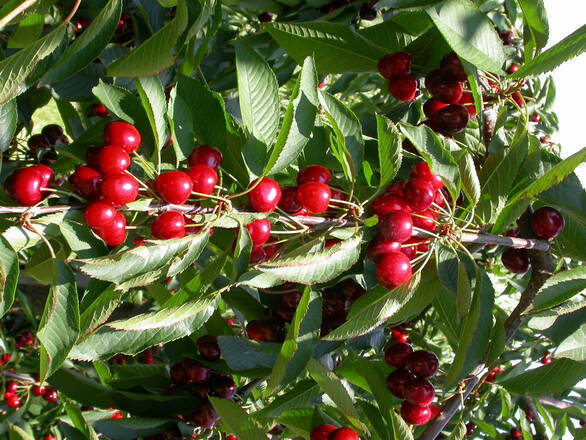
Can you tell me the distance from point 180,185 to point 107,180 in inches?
4.9

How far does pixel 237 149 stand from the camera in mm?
1176

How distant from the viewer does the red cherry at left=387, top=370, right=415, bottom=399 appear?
1.49 m

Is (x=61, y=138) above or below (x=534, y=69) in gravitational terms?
below

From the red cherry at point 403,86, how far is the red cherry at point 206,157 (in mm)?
525

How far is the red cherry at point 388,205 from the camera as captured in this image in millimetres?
1146

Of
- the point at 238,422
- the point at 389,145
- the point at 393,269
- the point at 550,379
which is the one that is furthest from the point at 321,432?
the point at 389,145

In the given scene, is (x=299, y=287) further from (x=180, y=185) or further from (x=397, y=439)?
(x=180, y=185)

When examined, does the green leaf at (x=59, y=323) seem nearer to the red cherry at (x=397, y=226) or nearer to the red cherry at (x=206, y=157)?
the red cherry at (x=206, y=157)

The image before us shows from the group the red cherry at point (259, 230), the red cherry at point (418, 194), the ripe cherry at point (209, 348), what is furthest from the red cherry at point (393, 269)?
the ripe cherry at point (209, 348)

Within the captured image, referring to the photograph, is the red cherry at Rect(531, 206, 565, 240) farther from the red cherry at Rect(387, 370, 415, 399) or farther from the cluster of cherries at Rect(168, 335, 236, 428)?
the cluster of cherries at Rect(168, 335, 236, 428)

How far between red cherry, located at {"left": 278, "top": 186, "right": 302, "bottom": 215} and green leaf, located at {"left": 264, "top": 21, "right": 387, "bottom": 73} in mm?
380

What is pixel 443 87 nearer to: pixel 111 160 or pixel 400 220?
pixel 400 220

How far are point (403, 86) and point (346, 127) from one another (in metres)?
0.34

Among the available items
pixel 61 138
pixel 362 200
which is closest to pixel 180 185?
pixel 362 200
